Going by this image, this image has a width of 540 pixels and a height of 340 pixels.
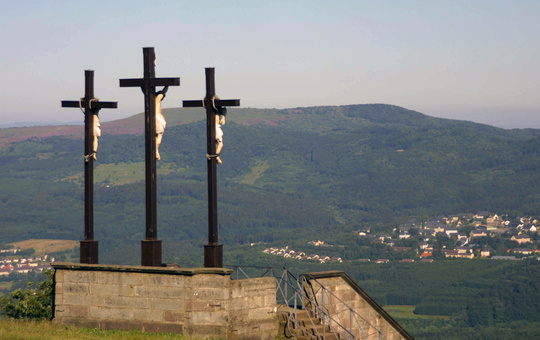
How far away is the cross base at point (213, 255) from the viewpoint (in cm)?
2730

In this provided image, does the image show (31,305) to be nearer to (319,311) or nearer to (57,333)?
(57,333)

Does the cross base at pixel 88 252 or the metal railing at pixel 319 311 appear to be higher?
the cross base at pixel 88 252

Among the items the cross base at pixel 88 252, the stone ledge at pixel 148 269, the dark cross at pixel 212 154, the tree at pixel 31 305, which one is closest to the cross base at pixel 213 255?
the dark cross at pixel 212 154

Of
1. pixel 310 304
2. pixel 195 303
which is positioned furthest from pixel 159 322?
pixel 310 304

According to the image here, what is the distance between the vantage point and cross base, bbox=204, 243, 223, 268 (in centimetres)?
2730

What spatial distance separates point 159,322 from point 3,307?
1672 centimetres

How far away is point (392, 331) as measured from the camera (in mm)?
34156

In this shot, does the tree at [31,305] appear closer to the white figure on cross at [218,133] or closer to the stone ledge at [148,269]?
the stone ledge at [148,269]

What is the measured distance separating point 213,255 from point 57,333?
192 inches

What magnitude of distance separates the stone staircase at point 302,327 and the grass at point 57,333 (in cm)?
319

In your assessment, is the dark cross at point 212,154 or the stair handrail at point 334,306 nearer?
the dark cross at point 212,154

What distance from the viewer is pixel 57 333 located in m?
26.7

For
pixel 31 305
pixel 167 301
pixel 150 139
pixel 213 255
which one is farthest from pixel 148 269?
pixel 31 305

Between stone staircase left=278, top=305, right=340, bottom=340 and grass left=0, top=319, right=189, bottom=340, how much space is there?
3.19 metres
